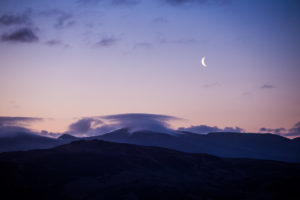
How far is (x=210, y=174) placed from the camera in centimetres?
14938

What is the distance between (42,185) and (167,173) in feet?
197

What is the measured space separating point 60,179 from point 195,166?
7660 cm

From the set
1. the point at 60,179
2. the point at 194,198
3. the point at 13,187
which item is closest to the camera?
the point at 194,198

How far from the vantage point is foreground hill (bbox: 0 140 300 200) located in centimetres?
10231

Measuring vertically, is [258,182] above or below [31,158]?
below

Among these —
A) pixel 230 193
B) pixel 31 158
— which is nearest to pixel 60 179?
pixel 31 158

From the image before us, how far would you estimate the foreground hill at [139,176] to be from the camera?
10231 centimetres

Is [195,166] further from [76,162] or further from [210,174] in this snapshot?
[76,162]

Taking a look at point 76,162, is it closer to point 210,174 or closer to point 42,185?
point 42,185

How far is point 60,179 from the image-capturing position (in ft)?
385

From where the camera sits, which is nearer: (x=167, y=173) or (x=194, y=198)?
(x=194, y=198)

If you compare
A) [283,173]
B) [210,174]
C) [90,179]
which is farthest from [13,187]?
[283,173]

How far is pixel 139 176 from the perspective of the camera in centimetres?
12912

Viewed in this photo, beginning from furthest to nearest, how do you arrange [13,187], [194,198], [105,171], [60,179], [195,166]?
[195,166] → [105,171] → [60,179] → [13,187] → [194,198]
